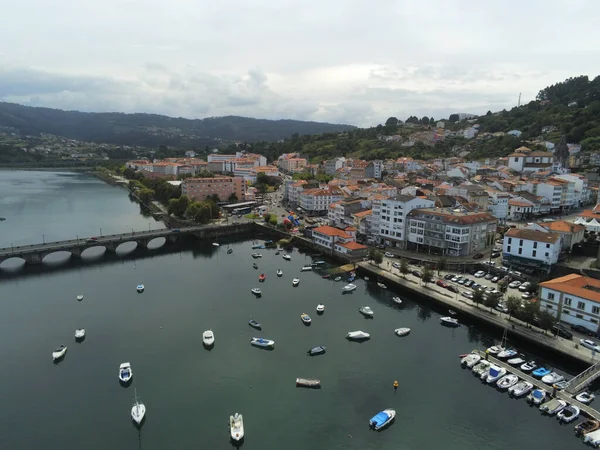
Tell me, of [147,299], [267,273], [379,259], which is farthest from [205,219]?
[379,259]

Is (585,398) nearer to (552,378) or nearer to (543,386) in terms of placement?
(552,378)

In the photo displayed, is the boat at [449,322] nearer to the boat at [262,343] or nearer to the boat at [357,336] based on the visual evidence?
the boat at [357,336]

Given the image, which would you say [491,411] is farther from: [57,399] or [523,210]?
[523,210]

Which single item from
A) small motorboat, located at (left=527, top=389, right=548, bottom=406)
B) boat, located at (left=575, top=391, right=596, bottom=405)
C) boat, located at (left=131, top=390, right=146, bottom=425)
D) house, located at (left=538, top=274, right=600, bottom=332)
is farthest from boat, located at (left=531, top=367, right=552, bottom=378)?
boat, located at (left=131, top=390, right=146, bottom=425)

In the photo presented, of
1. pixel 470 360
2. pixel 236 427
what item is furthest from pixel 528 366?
pixel 236 427

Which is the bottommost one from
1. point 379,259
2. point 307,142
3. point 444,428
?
point 444,428

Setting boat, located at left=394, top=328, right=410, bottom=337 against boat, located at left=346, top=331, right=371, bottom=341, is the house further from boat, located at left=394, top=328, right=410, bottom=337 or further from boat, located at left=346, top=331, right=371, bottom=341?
boat, located at left=346, top=331, right=371, bottom=341
